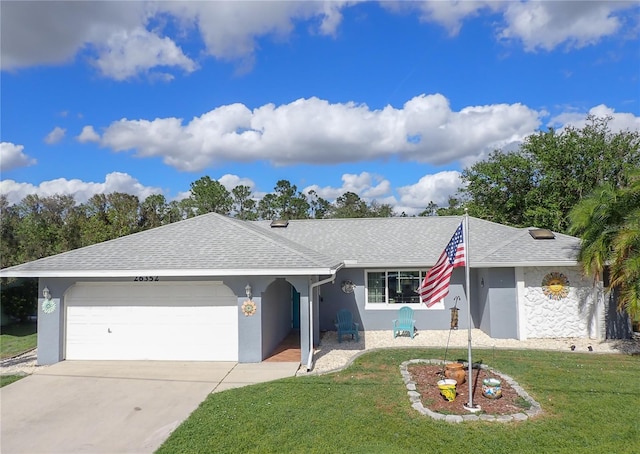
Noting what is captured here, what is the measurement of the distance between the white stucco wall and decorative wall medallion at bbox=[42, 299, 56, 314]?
13868 mm

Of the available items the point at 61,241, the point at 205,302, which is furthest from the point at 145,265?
the point at 61,241

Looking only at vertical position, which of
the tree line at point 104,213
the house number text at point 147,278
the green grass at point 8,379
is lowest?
the green grass at point 8,379

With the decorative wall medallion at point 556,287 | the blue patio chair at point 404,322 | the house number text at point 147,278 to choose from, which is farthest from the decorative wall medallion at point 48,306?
the decorative wall medallion at point 556,287

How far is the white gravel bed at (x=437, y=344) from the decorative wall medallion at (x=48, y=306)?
719 cm

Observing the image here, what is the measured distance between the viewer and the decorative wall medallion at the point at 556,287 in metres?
12.9

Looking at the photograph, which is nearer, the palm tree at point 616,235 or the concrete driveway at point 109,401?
the concrete driveway at point 109,401

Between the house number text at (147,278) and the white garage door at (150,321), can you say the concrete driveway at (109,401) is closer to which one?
the white garage door at (150,321)

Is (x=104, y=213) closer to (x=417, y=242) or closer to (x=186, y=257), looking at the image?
(x=186, y=257)

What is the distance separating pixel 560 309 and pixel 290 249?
9.13 meters

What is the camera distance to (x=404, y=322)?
1387cm

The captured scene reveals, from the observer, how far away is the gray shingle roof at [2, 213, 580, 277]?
10242 mm

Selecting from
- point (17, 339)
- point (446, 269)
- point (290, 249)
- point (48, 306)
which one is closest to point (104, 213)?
point (17, 339)

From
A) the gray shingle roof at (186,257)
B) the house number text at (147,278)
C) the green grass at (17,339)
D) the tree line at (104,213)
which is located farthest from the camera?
the tree line at (104,213)

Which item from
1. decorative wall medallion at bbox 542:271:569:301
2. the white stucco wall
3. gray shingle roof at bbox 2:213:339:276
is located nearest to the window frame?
the white stucco wall
